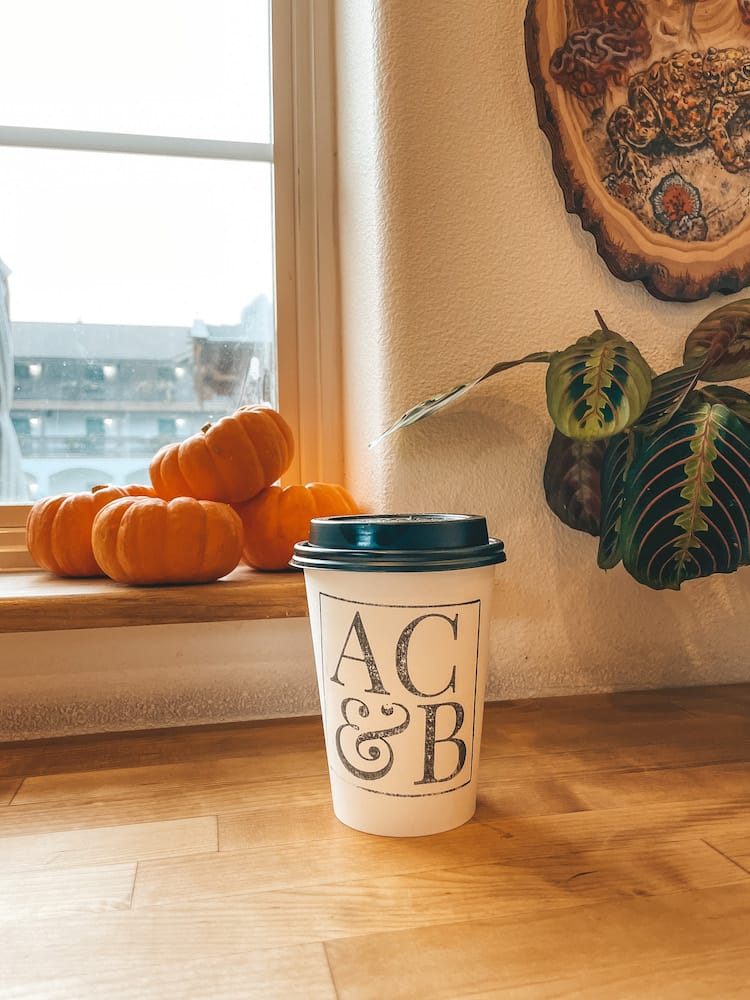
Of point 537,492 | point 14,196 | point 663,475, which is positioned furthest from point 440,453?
point 14,196

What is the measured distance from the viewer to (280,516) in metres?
1.07

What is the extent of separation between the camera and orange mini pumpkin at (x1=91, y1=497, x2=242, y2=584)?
96 cm

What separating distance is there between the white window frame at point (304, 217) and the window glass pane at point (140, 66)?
41 millimetres

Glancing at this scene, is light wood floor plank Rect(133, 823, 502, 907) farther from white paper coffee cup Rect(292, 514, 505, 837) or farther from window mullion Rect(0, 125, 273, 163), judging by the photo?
window mullion Rect(0, 125, 273, 163)

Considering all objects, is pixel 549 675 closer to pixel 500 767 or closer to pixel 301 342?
pixel 500 767

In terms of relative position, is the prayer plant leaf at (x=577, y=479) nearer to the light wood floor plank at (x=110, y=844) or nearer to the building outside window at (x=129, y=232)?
the building outside window at (x=129, y=232)

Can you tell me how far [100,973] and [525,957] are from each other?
0.28 m

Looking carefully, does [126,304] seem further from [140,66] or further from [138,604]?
[138,604]

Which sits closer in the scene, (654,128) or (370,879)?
(370,879)

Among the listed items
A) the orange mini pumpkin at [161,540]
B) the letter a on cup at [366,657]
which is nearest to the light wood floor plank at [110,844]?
the letter a on cup at [366,657]

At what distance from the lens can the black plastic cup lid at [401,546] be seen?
0.64m

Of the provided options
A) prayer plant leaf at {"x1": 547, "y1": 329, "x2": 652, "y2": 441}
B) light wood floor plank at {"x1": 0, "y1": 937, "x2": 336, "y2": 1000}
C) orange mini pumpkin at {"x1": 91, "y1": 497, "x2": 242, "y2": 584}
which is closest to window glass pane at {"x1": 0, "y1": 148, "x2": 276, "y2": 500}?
orange mini pumpkin at {"x1": 91, "y1": 497, "x2": 242, "y2": 584}

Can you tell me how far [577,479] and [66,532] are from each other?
71 cm

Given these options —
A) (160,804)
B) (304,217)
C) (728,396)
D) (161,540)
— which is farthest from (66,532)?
(728,396)
